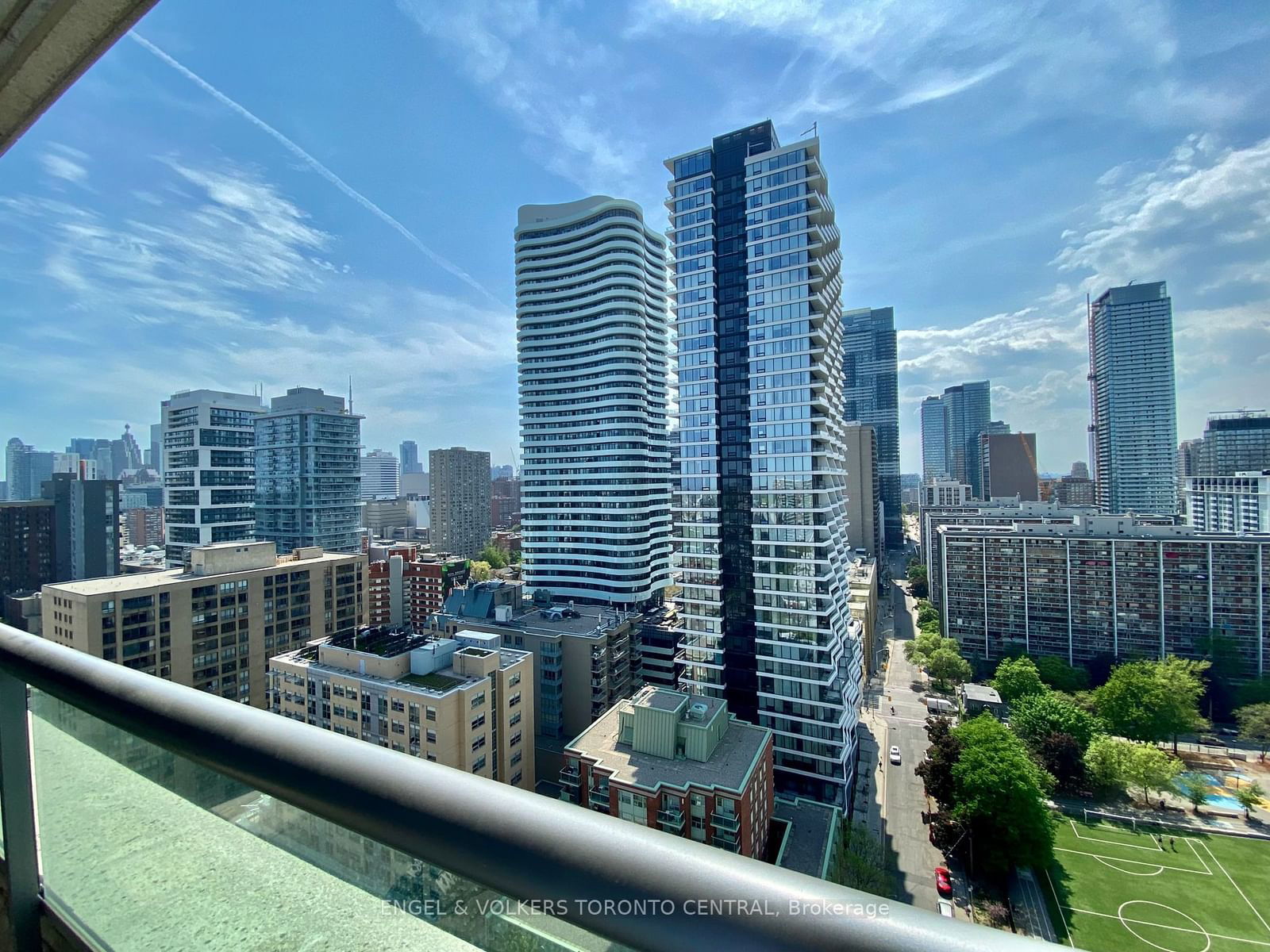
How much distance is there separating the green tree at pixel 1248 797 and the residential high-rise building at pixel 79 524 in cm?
5143

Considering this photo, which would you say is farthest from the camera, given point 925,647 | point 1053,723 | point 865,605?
point 865,605

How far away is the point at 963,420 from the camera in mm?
104938

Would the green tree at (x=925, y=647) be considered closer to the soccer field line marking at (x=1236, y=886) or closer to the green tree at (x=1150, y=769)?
the green tree at (x=1150, y=769)

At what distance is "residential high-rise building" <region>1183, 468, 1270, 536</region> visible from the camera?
34781 mm

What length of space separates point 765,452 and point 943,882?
12116mm

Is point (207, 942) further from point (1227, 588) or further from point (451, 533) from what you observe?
point (451, 533)

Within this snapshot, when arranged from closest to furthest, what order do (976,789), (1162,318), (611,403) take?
(976,789) → (611,403) → (1162,318)

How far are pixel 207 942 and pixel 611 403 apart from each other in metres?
30.7

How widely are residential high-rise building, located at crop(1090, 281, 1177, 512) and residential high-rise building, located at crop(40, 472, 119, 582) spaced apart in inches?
3272

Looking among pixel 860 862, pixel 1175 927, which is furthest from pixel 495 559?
pixel 1175 927

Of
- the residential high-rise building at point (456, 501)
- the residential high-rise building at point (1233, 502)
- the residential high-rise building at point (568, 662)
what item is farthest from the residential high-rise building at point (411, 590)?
the residential high-rise building at point (1233, 502)

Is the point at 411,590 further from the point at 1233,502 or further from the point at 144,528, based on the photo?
the point at 1233,502

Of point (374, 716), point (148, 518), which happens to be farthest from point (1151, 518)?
point (148, 518)

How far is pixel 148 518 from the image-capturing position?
2119 inches
